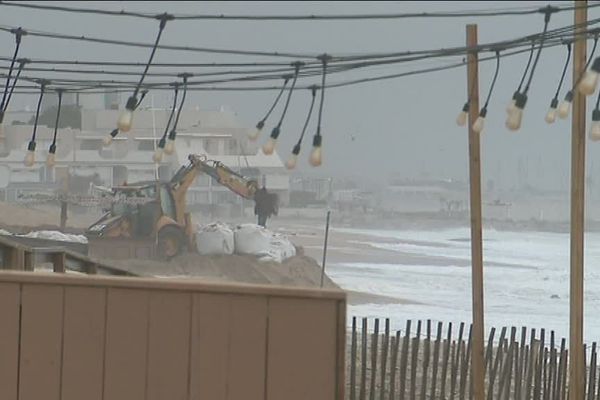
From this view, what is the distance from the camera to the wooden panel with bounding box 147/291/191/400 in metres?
3.12

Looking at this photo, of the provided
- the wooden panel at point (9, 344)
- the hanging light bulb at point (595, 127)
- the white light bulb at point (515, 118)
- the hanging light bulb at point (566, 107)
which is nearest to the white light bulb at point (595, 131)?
the hanging light bulb at point (595, 127)

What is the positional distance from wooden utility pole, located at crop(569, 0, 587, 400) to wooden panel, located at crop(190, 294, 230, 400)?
6.65 feet

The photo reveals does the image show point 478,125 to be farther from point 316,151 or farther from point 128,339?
point 128,339

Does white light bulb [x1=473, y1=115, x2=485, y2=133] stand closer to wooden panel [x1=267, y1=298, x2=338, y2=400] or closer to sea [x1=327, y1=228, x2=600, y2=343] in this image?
wooden panel [x1=267, y1=298, x2=338, y2=400]

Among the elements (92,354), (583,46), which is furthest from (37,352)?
(583,46)

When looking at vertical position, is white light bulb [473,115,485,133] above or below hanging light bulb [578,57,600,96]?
below

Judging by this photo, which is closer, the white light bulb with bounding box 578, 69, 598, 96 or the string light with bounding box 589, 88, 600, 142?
the white light bulb with bounding box 578, 69, 598, 96

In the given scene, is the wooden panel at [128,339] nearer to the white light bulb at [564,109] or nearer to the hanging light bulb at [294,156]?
the white light bulb at [564,109]

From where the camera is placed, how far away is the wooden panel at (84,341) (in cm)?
316

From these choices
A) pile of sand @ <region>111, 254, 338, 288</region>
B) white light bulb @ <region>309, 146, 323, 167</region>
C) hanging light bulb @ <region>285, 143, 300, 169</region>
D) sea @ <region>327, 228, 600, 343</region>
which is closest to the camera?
white light bulb @ <region>309, 146, 323, 167</region>

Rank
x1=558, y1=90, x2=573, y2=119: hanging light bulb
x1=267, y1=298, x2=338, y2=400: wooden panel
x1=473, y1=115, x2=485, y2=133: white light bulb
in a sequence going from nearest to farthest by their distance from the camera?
1. x1=267, y1=298, x2=338, y2=400: wooden panel
2. x1=558, y1=90, x2=573, y2=119: hanging light bulb
3. x1=473, y1=115, x2=485, y2=133: white light bulb

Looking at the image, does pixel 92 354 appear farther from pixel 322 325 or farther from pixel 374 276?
pixel 374 276

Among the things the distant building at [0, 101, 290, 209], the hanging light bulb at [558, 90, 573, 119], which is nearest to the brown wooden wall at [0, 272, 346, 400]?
the hanging light bulb at [558, 90, 573, 119]

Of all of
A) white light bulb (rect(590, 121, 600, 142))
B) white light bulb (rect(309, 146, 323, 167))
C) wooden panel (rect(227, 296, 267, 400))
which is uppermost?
white light bulb (rect(590, 121, 600, 142))
